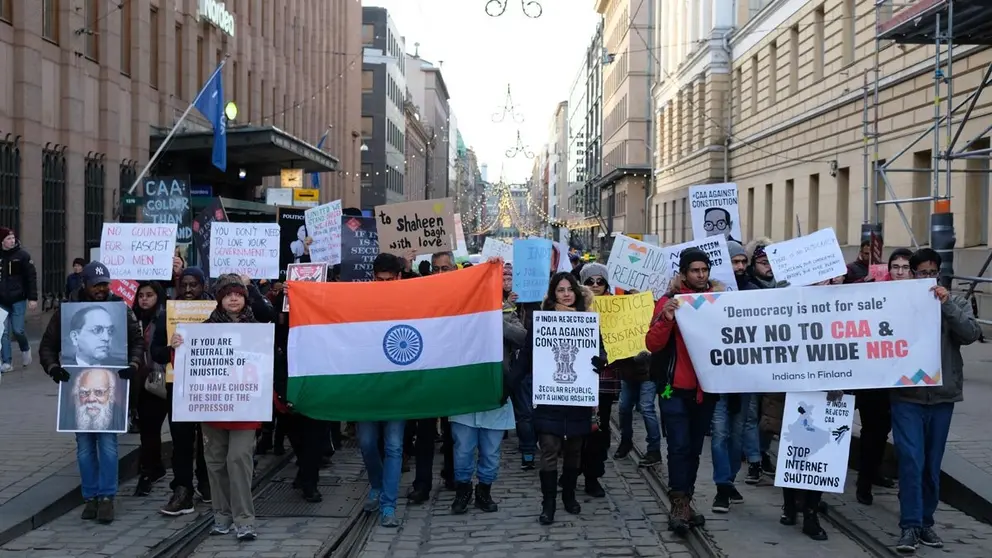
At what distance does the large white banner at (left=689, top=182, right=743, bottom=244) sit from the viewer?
1317 cm

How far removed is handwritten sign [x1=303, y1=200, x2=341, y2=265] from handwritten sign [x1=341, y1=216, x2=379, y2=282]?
0.59 meters

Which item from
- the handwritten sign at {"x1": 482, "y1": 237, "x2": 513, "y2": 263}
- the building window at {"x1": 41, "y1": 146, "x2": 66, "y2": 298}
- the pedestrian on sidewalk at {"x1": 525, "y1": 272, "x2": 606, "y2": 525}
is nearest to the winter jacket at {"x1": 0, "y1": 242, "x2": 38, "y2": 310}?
the handwritten sign at {"x1": 482, "y1": 237, "x2": 513, "y2": 263}

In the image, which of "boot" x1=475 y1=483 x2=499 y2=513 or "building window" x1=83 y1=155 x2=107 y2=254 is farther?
"building window" x1=83 y1=155 x2=107 y2=254

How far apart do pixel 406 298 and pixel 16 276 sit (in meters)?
8.63

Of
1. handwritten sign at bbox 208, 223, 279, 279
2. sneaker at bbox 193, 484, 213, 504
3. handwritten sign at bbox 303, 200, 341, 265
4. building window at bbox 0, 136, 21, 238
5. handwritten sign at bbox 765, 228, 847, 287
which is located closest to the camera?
sneaker at bbox 193, 484, 213, 504

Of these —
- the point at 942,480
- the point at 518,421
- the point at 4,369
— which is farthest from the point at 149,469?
the point at 4,369

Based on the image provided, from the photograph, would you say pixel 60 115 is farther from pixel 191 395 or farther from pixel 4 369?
pixel 191 395

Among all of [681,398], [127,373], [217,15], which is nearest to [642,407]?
[681,398]

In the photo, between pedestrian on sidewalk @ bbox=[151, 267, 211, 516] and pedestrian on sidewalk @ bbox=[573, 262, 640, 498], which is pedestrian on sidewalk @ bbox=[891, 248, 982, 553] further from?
pedestrian on sidewalk @ bbox=[151, 267, 211, 516]

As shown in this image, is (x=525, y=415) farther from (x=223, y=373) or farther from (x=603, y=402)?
(x=223, y=373)

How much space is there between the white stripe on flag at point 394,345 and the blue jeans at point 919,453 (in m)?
2.96

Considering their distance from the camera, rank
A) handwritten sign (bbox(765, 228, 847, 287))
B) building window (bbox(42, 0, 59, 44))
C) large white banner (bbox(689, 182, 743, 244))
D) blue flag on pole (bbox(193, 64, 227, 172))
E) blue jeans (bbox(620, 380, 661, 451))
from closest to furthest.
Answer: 1. handwritten sign (bbox(765, 228, 847, 287))
2. blue jeans (bbox(620, 380, 661, 451))
3. large white banner (bbox(689, 182, 743, 244))
4. building window (bbox(42, 0, 59, 44))
5. blue flag on pole (bbox(193, 64, 227, 172))

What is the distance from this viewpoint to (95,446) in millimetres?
8266

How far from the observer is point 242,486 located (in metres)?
7.71
